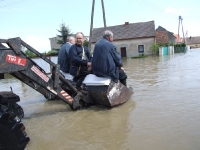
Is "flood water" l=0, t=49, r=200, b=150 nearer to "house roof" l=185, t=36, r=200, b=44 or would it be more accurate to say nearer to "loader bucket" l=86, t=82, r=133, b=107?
"loader bucket" l=86, t=82, r=133, b=107

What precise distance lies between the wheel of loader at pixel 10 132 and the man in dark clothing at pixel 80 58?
257 cm

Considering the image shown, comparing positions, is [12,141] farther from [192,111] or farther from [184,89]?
[184,89]

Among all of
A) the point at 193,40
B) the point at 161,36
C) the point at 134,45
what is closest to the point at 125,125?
the point at 134,45

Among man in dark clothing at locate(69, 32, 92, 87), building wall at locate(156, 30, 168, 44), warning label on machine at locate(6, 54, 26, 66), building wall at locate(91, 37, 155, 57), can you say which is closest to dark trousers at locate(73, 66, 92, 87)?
man in dark clothing at locate(69, 32, 92, 87)

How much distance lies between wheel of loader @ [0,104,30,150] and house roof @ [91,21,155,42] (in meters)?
33.0

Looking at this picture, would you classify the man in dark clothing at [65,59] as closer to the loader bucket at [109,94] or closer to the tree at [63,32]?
the loader bucket at [109,94]

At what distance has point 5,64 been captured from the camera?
338cm

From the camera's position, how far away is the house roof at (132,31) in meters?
34.8

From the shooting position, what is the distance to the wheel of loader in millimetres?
2734

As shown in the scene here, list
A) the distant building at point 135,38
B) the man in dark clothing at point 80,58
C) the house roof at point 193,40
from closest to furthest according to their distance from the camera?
the man in dark clothing at point 80,58
the distant building at point 135,38
the house roof at point 193,40

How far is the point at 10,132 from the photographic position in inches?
109

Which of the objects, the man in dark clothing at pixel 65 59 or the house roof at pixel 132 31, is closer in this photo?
the man in dark clothing at pixel 65 59

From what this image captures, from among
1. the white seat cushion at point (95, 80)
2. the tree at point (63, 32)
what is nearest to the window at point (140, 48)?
the tree at point (63, 32)

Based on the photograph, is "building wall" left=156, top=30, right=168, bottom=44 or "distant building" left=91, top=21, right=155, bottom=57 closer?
"distant building" left=91, top=21, right=155, bottom=57
